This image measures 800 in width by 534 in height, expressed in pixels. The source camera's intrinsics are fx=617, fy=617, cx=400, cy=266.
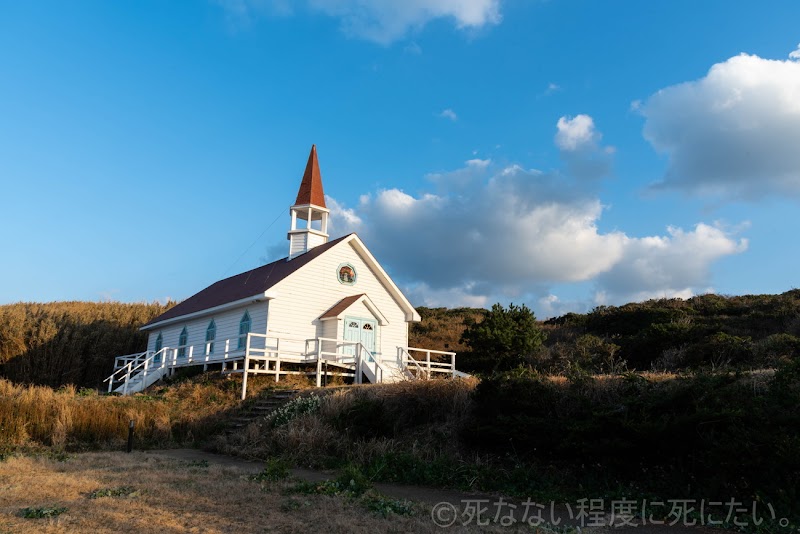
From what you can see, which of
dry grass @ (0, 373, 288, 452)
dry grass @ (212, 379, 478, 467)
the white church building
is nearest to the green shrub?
dry grass @ (212, 379, 478, 467)

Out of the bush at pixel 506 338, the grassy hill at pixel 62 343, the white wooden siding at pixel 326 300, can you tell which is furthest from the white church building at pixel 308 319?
the grassy hill at pixel 62 343

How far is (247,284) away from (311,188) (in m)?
5.36

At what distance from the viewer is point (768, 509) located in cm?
744

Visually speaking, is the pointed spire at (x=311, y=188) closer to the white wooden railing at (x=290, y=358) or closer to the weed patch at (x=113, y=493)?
the white wooden railing at (x=290, y=358)

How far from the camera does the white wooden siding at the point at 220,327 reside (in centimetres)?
2392

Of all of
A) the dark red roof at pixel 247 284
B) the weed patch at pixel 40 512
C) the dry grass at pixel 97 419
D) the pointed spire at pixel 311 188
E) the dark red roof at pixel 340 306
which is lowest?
the weed patch at pixel 40 512

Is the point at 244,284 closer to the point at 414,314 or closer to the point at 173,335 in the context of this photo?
the point at 173,335

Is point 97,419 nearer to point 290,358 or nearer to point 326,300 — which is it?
point 290,358

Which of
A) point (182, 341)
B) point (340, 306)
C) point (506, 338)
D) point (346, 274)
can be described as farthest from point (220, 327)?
point (506, 338)

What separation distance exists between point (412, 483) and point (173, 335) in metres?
23.3

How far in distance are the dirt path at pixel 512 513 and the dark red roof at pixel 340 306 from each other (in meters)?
14.5

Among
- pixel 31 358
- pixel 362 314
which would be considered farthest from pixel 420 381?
pixel 31 358

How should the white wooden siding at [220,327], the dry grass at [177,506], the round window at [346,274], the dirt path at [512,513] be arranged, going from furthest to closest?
the round window at [346,274] → the white wooden siding at [220,327] → the dirt path at [512,513] → the dry grass at [177,506]

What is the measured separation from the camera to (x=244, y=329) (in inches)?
974
